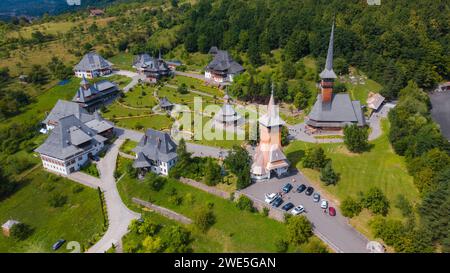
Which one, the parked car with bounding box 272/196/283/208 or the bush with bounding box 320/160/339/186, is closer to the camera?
the parked car with bounding box 272/196/283/208

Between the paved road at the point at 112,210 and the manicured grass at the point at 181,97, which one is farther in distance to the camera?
the manicured grass at the point at 181,97

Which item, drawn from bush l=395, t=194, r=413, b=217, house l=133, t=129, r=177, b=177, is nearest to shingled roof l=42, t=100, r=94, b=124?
house l=133, t=129, r=177, b=177

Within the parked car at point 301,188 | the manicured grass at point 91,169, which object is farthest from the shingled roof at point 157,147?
the parked car at point 301,188

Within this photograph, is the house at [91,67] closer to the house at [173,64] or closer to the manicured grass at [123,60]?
the manicured grass at [123,60]

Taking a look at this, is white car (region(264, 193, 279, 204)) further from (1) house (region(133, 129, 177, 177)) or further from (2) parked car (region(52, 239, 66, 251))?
(2) parked car (region(52, 239, 66, 251))

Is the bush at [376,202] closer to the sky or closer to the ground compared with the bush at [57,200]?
closer to the sky

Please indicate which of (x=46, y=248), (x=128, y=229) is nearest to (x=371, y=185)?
(x=128, y=229)
